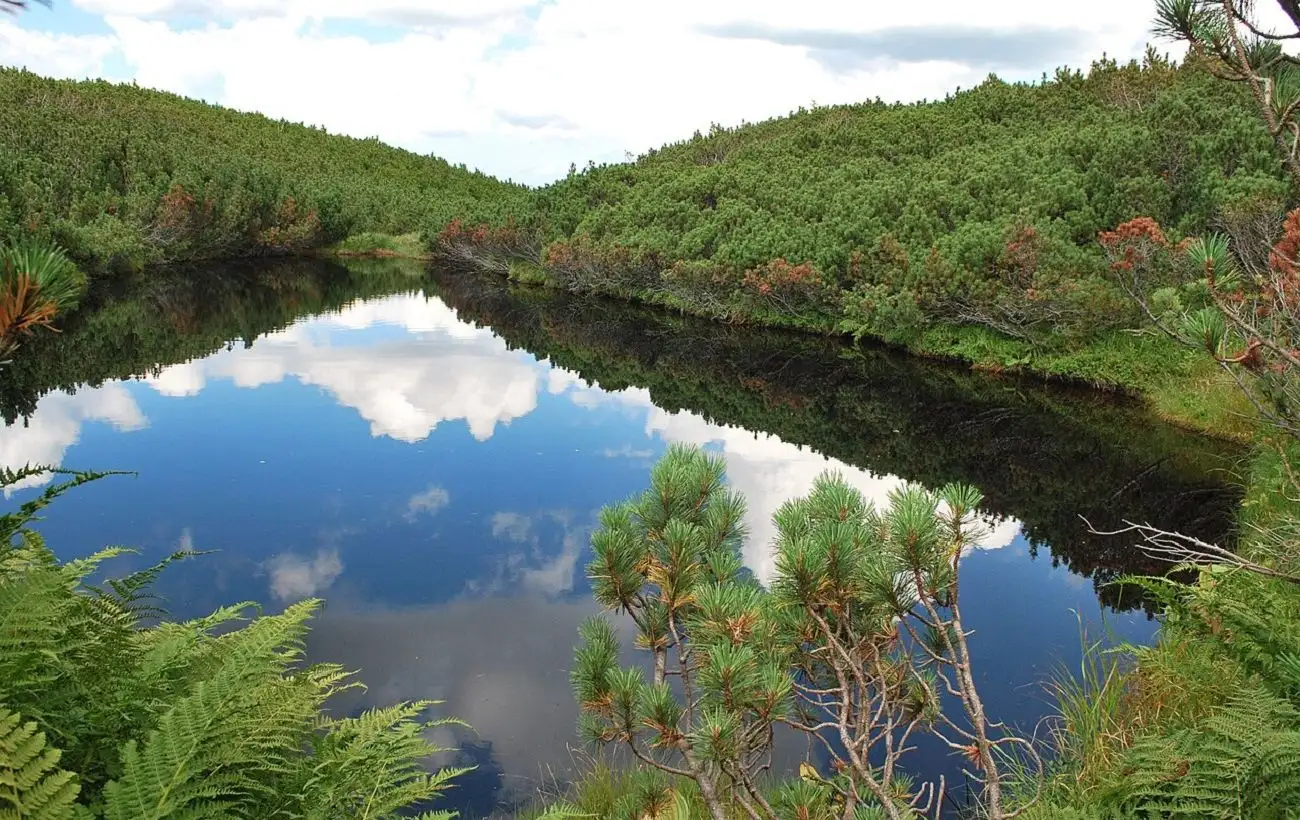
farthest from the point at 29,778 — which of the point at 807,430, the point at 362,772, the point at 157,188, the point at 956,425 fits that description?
the point at 157,188

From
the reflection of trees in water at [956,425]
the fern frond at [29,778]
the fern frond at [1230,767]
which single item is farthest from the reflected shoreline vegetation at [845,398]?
the fern frond at [29,778]

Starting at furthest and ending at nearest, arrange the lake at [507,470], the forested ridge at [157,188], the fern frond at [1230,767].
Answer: the forested ridge at [157,188] → the lake at [507,470] → the fern frond at [1230,767]

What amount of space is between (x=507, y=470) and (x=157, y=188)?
114 feet

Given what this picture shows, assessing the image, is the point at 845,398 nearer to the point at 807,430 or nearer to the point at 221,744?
the point at 807,430

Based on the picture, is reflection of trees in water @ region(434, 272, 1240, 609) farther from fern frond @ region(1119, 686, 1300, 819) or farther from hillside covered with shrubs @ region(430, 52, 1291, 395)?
fern frond @ region(1119, 686, 1300, 819)

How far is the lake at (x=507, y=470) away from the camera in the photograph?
7617mm

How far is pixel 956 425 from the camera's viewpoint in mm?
14719

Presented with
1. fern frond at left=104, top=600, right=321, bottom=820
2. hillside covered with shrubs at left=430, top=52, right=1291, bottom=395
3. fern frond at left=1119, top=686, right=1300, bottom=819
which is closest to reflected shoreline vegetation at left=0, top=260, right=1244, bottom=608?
hillside covered with shrubs at left=430, top=52, right=1291, bottom=395

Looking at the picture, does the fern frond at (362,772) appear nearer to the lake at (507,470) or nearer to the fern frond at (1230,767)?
the fern frond at (1230,767)

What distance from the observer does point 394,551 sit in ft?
31.9

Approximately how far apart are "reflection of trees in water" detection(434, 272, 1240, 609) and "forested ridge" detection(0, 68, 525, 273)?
13.3m

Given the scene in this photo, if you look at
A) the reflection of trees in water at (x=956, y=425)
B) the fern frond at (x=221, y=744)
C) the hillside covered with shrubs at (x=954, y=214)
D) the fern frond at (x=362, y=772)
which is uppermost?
the hillside covered with shrubs at (x=954, y=214)

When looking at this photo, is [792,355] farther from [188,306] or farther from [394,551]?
[188,306]

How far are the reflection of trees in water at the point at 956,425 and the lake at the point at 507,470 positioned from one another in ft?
0.21
